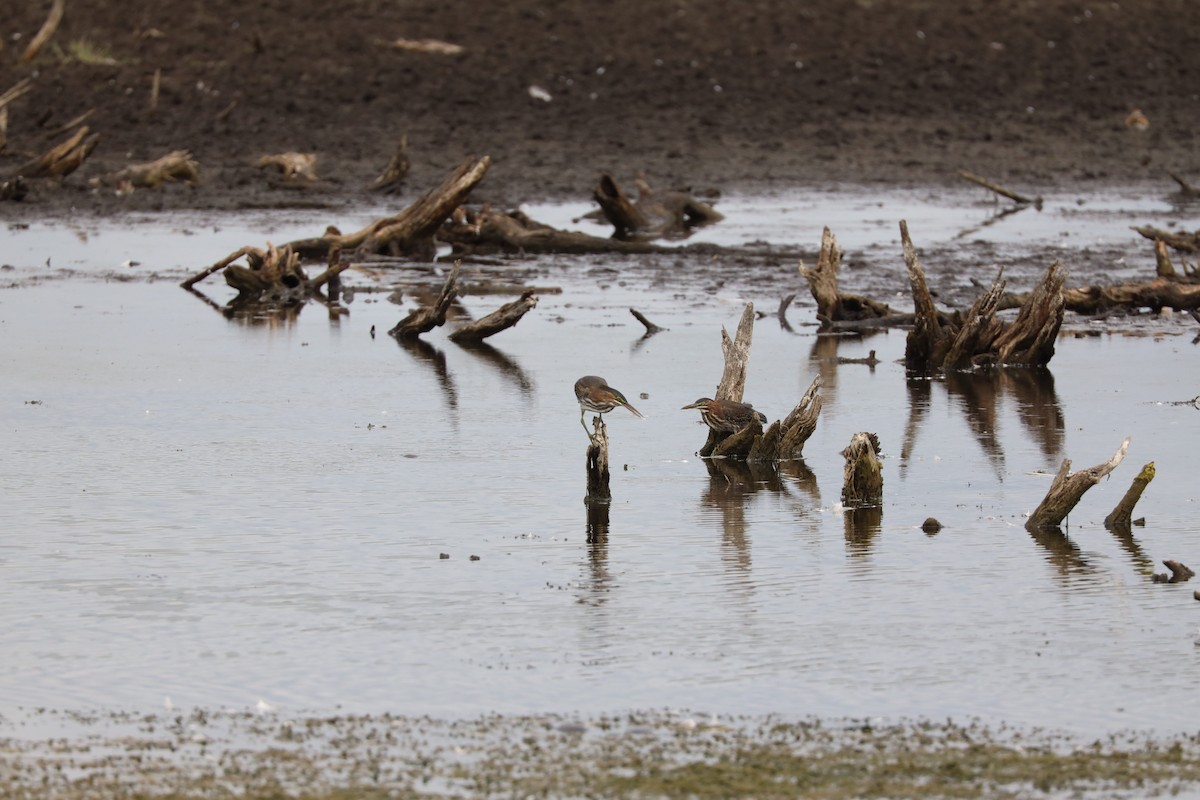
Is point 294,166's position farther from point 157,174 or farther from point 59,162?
point 59,162

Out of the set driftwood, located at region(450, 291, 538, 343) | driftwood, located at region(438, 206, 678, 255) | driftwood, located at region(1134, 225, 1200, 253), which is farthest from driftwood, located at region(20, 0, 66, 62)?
driftwood, located at region(1134, 225, 1200, 253)

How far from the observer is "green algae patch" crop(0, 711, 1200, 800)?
18.5 ft

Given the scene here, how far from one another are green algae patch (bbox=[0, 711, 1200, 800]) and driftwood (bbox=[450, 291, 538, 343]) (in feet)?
26.8

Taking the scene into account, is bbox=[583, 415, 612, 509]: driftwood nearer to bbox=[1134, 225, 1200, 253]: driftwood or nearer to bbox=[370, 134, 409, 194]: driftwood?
bbox=[1134, 225, 1200, 253]: driftwood

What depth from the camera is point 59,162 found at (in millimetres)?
25547

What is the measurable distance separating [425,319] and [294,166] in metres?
11.6

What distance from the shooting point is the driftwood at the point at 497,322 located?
14453 mm

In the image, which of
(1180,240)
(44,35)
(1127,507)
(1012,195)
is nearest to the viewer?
(1127,507)

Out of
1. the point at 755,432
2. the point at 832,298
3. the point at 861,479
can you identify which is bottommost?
the point at 861,479

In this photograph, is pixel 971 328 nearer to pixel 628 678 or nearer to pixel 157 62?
pixel 628 678

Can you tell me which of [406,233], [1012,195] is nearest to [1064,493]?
[406,233]

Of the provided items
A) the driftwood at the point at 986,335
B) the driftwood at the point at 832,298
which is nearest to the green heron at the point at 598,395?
the driftwood at the point at 986,335

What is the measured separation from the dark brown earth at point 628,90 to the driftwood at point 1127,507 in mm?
16803

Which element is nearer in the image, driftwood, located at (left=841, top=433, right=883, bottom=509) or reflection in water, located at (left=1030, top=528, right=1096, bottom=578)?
reflection in water, located at (left=1030, top=528, right=1096, bottom=578)
